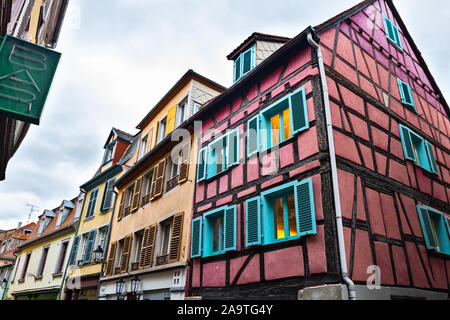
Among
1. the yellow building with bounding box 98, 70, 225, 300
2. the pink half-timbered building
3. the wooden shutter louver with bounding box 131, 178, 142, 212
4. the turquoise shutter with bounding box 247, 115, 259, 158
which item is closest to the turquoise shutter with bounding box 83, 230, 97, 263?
the yellow building with bounding box 98, 70, 225, 300

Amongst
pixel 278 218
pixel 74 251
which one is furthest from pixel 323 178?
pixel 74 251

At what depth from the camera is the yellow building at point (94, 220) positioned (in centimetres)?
1452

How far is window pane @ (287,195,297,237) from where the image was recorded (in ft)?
21.4

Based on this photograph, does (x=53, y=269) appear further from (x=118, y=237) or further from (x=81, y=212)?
(x=118, y=237)

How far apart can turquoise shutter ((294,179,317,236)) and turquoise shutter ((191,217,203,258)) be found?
3.28m

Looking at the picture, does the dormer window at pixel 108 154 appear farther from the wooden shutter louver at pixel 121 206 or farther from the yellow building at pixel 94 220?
the wooden shutter louver at pixel 121 206

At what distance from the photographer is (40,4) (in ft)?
28.9

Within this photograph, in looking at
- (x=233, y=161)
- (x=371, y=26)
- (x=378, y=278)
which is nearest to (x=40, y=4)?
(x=233, y=161)

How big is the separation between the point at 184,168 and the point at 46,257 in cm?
1372

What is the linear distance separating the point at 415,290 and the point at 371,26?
294 inches

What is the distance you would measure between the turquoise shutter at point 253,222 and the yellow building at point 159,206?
2.70 metres

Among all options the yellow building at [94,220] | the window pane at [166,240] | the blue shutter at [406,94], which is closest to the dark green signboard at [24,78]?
the window pane at [166,240]

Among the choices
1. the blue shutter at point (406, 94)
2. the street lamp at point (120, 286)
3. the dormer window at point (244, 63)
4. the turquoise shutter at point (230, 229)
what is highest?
the dormer window at point (244, 63)

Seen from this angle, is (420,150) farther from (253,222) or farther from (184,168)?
(184,168)
